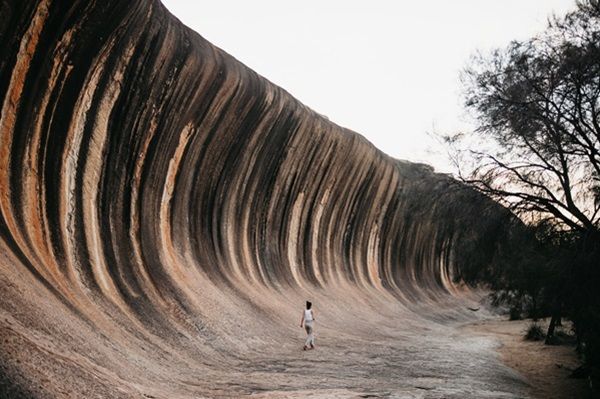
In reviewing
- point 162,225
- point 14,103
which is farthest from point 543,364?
point 14,103

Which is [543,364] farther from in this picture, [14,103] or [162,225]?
[14,103]

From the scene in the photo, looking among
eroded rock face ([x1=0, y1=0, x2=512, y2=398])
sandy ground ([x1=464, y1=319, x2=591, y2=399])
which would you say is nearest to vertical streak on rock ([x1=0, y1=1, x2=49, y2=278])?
eroded rock face ([x1=0, y1=0, x2=512, y2=398])

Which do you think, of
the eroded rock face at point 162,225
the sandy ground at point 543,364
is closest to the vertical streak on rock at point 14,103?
the eroded rock face at point 162,225

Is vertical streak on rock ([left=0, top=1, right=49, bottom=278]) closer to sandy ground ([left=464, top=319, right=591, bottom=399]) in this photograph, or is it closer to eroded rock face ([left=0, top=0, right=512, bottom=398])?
eroded rock face ([left=0, top=0, right=512, bottom=398])

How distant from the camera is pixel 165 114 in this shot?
33.5 ft

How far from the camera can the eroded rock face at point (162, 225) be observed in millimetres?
5930

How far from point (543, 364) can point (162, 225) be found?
335 inches

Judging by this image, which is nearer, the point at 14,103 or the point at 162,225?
the point at 14,103

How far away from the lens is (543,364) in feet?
38.5

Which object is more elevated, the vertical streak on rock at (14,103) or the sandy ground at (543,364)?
the vertical streak on rock at (14,103)

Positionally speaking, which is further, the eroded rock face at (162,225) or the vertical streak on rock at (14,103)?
the vertical streak on rock at (14,103)

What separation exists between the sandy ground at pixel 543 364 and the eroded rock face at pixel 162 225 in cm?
81

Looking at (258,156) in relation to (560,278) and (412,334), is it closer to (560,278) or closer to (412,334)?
(412,334)

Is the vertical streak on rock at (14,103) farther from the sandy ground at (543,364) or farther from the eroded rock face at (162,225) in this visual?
the sandy ground at (543,364)
